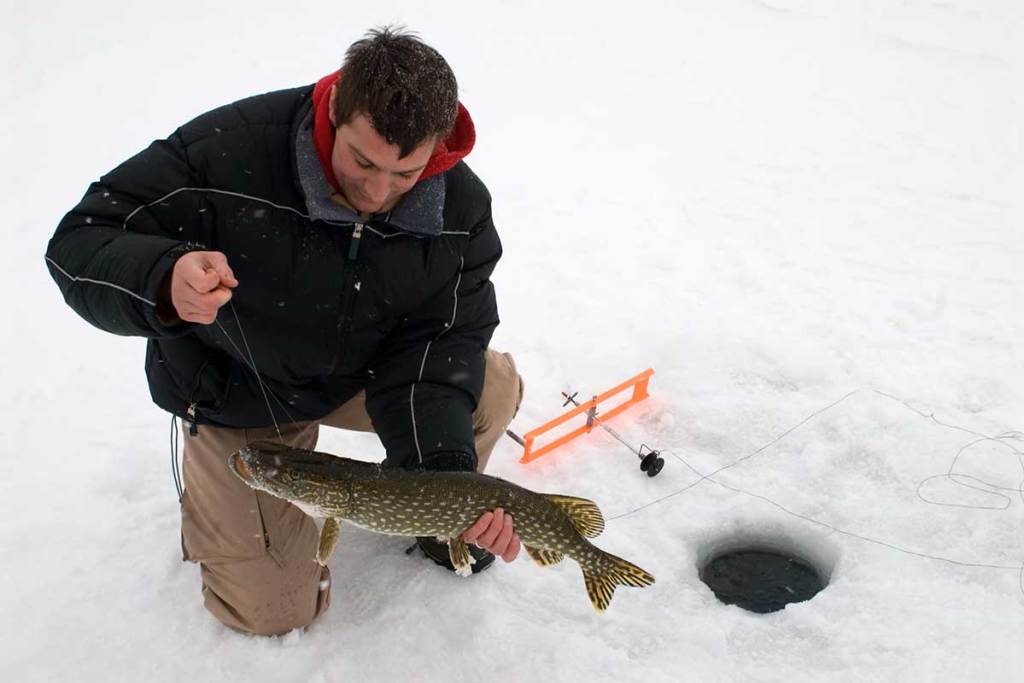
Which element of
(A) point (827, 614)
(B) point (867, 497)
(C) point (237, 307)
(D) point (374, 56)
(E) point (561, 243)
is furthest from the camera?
(E) point (561, 243)

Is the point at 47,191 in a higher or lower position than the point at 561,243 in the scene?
higher

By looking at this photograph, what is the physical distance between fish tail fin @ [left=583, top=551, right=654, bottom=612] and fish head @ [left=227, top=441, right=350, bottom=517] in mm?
937

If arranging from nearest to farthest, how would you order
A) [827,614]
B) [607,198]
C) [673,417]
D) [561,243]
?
1. [827,614]
2. [673,417]
3. [561,243]
4. [607,198]

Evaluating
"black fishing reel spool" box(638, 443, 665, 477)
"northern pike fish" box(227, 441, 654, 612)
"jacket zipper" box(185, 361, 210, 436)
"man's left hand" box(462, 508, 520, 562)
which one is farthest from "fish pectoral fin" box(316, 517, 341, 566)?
"black fishing reel spool" box(638, 443, 665, 477)

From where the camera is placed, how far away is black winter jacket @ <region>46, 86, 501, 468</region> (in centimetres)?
269

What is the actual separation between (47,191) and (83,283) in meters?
4.88

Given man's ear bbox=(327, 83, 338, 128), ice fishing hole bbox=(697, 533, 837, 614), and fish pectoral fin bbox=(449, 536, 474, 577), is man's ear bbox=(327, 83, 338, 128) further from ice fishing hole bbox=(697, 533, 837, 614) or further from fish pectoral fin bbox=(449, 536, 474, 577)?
ice fishing hole bbox=(697, 533, 837, 614)

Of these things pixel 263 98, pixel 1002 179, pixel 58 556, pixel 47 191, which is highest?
pixel 263 98

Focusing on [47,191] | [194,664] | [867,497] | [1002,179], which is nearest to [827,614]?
[867,497]

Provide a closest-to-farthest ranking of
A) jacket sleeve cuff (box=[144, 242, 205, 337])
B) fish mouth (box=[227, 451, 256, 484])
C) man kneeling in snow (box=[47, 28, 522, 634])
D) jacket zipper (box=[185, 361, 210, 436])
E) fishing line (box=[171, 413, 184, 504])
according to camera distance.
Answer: jacket sleeve cuff (box=[144, 242, 205, 337]) < man kneeling in snow (box=[47, 28, 522, 634]) < fish mouth (box=[227, 451, 256, 484]) < jacket zipper (box=[185, 361, 210, 436]) < fishing line (box=[171, 413, 184, 504])

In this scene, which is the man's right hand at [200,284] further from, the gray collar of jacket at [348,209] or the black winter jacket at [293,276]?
the gray collar of jacket at [348,209]

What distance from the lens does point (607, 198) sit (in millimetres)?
6934

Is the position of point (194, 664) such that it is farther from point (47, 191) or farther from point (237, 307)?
point (47, 191)

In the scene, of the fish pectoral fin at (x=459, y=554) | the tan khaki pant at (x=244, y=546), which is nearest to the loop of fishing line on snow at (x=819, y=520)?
the tan khaki pant at (x=244, y=546)
